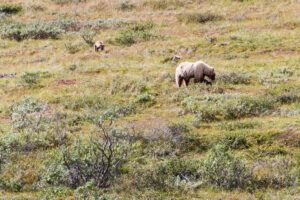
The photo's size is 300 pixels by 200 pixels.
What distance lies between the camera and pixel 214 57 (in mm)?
20500

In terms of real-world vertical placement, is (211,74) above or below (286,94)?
above

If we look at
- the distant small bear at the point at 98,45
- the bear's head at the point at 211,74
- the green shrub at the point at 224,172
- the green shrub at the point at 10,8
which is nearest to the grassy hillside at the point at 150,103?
the green shrub at the point at 224,172

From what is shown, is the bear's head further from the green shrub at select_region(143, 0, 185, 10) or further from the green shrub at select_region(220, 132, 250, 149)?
the green shrub at select_region(143, 0, 185, 10)

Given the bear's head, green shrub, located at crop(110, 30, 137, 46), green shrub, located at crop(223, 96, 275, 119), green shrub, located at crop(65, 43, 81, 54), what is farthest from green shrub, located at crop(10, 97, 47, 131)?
green shrub, located at crop(110, 30, 137, 46)

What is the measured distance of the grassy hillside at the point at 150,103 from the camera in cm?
831

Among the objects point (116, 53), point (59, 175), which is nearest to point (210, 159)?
point (59, 175)

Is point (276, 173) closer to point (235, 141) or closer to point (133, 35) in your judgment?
point (235, 141)

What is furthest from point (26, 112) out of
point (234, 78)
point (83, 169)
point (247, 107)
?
point (234, 78)

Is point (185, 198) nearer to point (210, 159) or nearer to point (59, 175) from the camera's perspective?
point (210, 159)

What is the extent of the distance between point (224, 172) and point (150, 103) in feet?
23.0

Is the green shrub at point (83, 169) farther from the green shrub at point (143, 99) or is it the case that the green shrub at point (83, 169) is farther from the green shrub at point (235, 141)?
the green shrub at point (143, 99)

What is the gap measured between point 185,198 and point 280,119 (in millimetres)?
5390

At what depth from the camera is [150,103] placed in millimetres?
14836

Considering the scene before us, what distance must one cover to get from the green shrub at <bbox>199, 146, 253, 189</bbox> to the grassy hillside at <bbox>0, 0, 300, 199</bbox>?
3 centimetres
